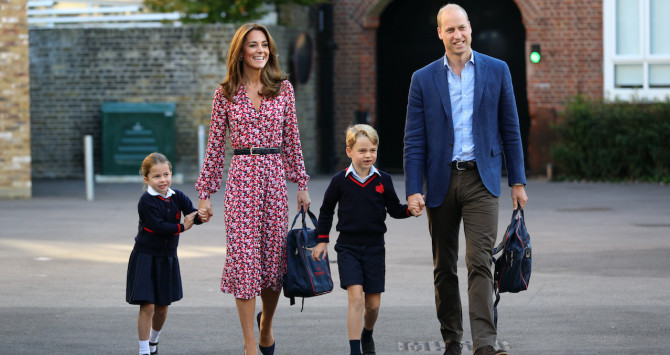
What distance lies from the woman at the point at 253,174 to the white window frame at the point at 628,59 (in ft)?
45.3

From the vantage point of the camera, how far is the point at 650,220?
516 inches

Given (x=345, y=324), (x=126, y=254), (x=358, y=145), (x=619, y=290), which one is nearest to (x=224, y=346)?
(x=345, y=324)

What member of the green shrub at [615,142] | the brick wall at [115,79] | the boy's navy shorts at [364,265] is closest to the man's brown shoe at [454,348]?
the boy's navy shorts at [364,265]

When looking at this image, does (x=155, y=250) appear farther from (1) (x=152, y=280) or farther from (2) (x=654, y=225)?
(2) (x=654, y=225)

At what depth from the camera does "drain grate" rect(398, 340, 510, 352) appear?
661cm

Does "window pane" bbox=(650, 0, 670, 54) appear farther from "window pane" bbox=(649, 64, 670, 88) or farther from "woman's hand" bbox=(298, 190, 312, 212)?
"woman's hand" bbox=(298, 190, 312, 212)

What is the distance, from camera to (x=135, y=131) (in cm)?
1955

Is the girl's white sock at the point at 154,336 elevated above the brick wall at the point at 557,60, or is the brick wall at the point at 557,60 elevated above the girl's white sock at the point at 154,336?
the brick wall at the point at 557,60

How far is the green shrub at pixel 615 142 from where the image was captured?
18141 millimetres

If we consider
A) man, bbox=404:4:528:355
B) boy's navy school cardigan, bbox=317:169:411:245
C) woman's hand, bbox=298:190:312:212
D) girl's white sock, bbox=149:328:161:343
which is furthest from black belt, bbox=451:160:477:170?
girl's white sock, bbox=149:328:161:343

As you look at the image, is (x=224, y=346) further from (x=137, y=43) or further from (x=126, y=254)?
(x=137, y=43)

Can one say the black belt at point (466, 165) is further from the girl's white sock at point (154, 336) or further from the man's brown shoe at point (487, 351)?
the girl's white sock at point (154, 336)

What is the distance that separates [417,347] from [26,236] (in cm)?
689

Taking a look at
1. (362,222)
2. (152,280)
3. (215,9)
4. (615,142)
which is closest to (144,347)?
(152,280)
